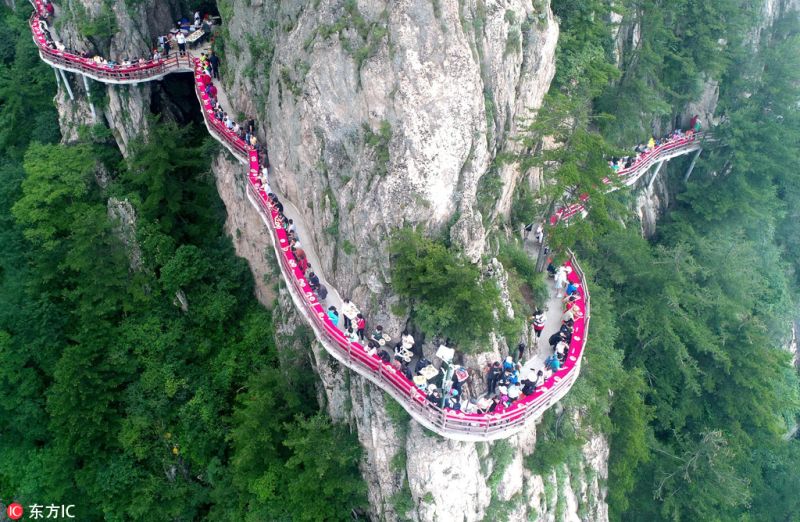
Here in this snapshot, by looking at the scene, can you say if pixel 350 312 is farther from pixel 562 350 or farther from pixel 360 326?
pixel 562 350

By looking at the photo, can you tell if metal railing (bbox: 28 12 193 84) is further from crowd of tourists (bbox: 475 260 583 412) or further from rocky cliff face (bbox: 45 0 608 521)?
crowd of tourists (bbox: 475 260 583 412)

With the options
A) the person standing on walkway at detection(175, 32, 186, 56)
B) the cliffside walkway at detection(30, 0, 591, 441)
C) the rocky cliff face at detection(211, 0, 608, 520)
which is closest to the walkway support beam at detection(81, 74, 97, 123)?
the person standing on walkway at detection(175, 32, 186, 56)

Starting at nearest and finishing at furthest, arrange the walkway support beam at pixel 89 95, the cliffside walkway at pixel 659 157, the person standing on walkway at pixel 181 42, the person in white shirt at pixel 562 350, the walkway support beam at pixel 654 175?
the person in white shirt at pixel 562 350, the person standing on walkway at pixel 181 42, the cliffside walkway at pixel 659 157, the walkway support beam at pixel 89 95, the walkway support beam at pixel 654 175

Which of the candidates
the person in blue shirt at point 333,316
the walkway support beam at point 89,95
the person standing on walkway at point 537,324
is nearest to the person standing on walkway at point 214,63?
the walkway support beam at point 89,95

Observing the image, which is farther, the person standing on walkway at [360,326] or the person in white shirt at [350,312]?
the person standing on walkway at [360,326]

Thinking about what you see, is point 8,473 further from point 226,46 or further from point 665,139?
point 665,139

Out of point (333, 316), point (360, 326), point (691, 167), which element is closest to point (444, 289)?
point (360, 326)

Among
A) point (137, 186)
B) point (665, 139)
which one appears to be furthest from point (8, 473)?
point (665, 139)

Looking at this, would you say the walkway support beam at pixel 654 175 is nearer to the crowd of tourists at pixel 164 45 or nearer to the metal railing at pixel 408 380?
the metal railing at pixel 408 380
